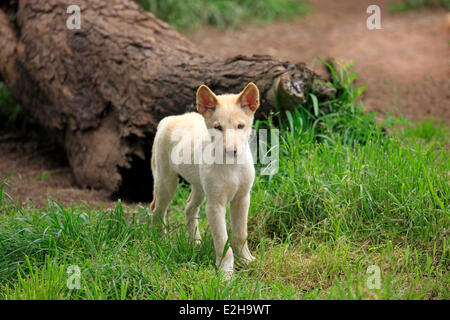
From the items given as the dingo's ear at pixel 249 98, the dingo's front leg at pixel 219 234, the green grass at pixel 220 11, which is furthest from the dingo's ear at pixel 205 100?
the green grass at pixel 220 11

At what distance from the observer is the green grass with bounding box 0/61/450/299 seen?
3533 mm

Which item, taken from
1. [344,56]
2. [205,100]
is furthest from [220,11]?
[205,100]

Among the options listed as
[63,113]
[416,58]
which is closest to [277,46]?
[416,58]

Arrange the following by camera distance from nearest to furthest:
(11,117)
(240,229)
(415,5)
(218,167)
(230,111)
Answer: (230,111) → (218,167) → (240,229) → (11,117) → (415,5)

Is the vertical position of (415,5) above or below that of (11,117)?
above

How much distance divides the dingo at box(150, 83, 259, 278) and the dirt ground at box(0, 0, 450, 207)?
125cm

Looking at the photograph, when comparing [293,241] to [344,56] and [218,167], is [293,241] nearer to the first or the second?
[218,167]

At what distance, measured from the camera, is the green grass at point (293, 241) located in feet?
11.6

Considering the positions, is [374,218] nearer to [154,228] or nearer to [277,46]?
[154,228]

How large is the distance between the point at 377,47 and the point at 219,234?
23.4 ft

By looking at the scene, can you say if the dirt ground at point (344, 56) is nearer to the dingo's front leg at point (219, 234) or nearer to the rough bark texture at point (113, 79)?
the rough bark texture at point (113, 79)

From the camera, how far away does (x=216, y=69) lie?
5602 millimetres

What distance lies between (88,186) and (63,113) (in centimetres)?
100

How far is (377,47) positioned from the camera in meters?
9.73
